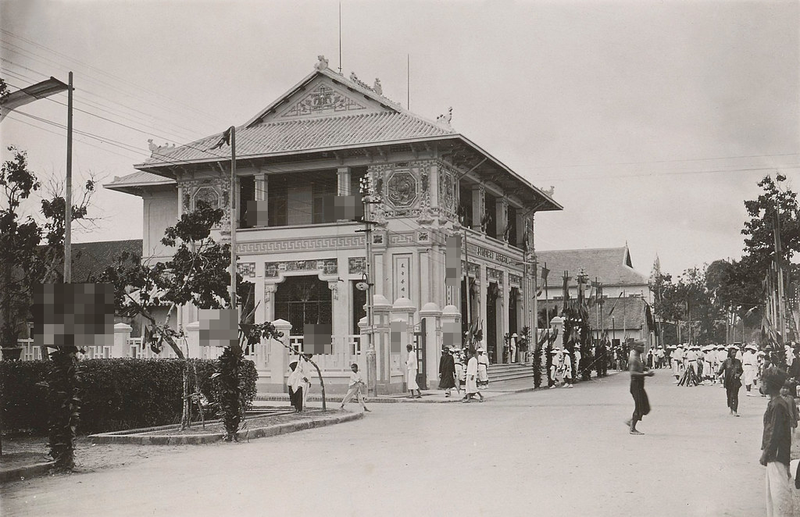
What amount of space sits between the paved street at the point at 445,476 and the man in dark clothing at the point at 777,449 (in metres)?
0.79

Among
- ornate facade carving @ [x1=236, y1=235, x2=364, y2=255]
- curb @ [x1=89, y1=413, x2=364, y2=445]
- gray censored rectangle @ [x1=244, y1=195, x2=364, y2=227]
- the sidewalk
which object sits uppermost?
gray censored rectangle @ [x1=244, y1=195, x2=364, y2=227]

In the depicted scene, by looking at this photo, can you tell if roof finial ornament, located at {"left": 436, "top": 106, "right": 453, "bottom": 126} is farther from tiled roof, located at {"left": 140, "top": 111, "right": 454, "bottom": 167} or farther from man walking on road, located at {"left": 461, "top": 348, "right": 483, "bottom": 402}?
man walking on road, located at {"left": 461, "top": 348, "right": 483, "bottom": 402}

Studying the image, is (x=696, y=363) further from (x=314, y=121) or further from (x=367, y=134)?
(x=314, y=121)

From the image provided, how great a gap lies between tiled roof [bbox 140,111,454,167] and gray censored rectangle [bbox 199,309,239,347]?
1719 centimetres

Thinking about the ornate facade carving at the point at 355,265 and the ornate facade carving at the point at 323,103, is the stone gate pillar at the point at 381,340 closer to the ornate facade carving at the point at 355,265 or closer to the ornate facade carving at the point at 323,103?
the ornate facade carving at the point at 355,265

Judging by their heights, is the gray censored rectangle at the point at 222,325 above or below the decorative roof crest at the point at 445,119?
below

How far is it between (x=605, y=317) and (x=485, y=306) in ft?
100

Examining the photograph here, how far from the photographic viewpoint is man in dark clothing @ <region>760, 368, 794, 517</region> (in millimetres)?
6820

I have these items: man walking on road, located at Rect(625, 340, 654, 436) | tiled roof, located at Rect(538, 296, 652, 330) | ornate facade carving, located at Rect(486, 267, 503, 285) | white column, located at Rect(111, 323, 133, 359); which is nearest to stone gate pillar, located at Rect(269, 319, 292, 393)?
white column, located at Rect(111, 323, 133, 359)

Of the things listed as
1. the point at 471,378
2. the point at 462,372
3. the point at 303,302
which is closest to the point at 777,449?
the point at 471,378

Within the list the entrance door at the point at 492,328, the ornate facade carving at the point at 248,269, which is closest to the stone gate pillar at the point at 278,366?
the ornate facade carving at the point at 248,269

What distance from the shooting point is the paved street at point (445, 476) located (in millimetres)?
8289

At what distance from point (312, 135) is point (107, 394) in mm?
20583

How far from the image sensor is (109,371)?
50.3 ft
